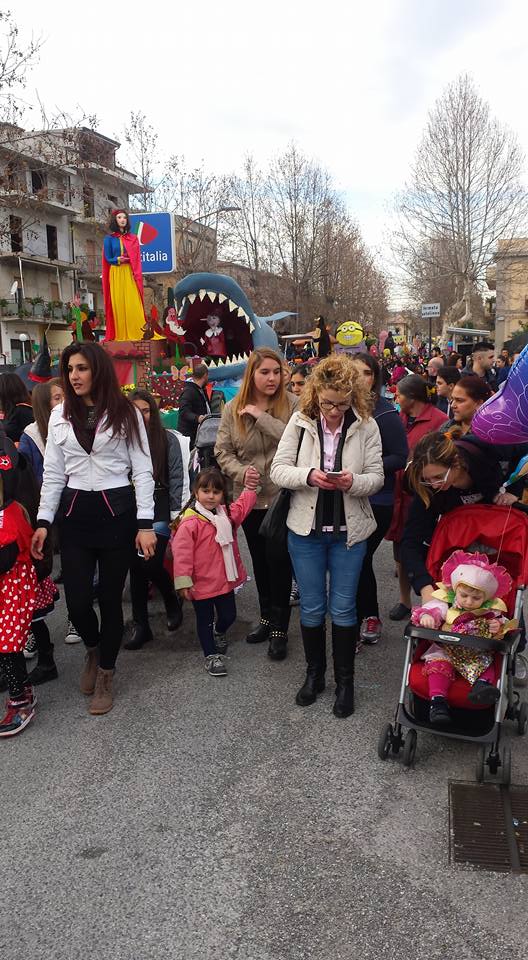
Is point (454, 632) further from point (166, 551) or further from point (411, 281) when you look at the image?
point (411, 281)

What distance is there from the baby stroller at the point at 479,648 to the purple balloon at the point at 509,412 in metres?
0.43

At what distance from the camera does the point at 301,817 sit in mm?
2756

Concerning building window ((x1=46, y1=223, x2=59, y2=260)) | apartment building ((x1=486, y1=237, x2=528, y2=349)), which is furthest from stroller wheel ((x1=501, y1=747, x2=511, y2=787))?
building window ((x1=46, y1=223, x2=59, y2=260))

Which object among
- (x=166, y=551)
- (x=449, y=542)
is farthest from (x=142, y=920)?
(x=166, y=551)

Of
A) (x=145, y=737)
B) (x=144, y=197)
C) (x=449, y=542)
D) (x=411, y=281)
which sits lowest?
(x=145, y=737)

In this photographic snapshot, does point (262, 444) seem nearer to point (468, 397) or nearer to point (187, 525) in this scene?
point (187, 525)

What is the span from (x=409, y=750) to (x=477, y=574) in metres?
0.83

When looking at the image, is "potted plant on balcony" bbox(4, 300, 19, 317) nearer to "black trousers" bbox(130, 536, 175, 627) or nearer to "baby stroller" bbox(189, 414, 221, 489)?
"baby stroller" bbox(189, 414, 221, 489)

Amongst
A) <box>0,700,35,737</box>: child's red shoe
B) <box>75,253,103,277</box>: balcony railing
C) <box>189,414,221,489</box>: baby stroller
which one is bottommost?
<box>0,700,35,737</box>: child's red shoe

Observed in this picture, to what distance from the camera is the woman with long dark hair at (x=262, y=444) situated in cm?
421

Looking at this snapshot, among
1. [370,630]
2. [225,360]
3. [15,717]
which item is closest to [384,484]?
[370,630]

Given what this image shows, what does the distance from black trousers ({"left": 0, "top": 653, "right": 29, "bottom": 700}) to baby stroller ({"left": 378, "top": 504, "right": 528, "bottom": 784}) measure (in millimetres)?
1828

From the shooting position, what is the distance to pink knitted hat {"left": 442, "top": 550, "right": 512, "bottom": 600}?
119 inches

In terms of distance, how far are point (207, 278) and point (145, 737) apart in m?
8.30
